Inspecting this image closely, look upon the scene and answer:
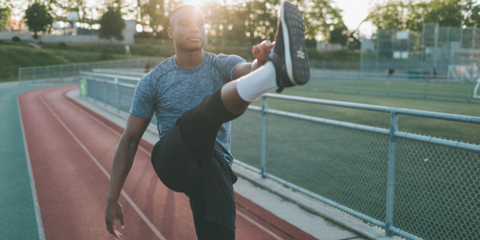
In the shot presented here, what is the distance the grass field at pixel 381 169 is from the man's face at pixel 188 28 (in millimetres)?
2531

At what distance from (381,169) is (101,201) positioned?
4.49 m

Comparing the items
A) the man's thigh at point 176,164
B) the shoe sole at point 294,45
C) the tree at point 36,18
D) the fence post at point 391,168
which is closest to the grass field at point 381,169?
the fence post at point 391,168

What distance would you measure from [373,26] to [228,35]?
96.3ft

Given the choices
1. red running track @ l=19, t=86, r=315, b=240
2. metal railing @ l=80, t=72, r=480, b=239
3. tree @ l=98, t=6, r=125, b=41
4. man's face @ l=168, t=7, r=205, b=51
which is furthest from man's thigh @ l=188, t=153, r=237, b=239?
tree @ l=98, t=6, r=125, b=41

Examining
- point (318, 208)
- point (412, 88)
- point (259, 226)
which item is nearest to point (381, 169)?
point (318, 208)

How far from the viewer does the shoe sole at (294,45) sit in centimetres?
159

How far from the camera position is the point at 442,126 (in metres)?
11.2

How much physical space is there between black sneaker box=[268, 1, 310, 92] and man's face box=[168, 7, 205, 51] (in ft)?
2.19

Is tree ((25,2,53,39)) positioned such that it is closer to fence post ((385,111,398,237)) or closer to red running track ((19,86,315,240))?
red running track ((19,86,315,240))

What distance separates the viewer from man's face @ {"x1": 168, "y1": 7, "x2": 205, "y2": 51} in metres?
2.26

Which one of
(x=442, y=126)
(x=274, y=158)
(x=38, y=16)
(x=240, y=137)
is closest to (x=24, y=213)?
(x=274, y=158)

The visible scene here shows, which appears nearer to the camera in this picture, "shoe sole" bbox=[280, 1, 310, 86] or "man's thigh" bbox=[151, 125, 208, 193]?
"shoe sole" bbox=[280, 1, 310, 86]

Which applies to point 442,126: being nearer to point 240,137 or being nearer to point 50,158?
point 240,137

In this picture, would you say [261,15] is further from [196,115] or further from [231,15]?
[196,115]
